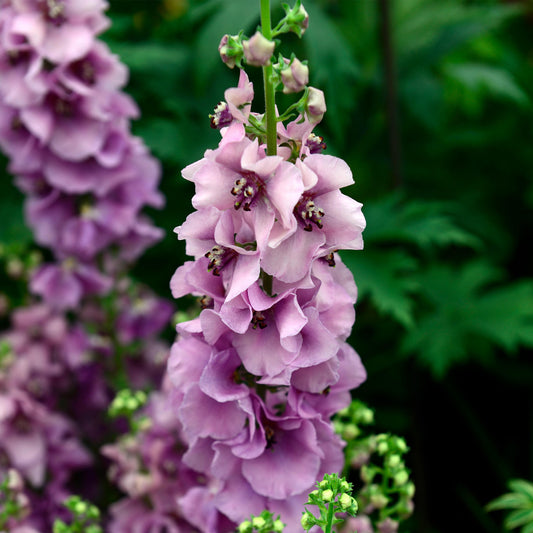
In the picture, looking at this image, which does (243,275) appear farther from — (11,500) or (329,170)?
(11,500)

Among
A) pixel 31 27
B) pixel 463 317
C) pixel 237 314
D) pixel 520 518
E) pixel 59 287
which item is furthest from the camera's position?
pixel 463 317

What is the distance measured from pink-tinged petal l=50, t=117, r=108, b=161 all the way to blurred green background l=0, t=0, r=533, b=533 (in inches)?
13.4

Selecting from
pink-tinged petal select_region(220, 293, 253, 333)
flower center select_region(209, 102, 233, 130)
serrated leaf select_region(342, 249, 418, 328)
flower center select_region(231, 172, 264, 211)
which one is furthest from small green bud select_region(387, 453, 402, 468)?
serrated leaf select_region(342, 249, 418, 328)

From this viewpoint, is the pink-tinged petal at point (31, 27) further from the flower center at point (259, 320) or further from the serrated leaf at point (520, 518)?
the serrated leaf at point (520, 518)

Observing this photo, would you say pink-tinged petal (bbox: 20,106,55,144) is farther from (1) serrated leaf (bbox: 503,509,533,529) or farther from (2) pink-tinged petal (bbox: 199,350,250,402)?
(1) serrated leaf (bbox: 503,509,533,529)

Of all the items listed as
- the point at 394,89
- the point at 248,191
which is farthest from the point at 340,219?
the point at 394,89

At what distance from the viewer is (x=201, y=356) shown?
111 cm

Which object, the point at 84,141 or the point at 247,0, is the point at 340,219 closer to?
the point at 84,141

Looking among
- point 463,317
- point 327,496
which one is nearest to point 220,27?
point 463,317

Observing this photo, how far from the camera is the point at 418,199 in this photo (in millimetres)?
2709

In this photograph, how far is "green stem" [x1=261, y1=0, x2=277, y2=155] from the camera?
93 cm

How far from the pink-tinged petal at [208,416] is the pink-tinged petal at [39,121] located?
0.91 metres

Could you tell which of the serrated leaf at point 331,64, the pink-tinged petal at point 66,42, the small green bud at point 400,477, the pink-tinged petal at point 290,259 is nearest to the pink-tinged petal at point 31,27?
the pink-tinged petal at point 66,42

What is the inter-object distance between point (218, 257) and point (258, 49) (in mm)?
278
